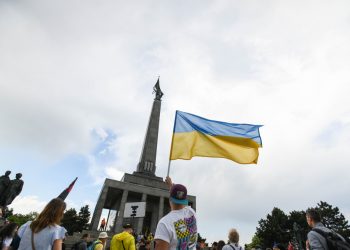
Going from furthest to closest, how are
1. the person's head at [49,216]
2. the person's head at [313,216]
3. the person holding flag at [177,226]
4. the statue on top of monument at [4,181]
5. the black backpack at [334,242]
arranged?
the statue on top of monument at [4,181]
the person's head at [313,216]
the black backpack at [334,242]
the person's head at [49,216]
the person holding flag at [177,226]

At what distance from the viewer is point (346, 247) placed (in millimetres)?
3445

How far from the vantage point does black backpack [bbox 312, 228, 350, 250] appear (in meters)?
3.50

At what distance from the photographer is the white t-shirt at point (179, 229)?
2.54m

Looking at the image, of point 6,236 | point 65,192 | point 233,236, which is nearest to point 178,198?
point 233,236

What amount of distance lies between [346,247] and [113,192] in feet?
99.7

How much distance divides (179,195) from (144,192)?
2855 cm

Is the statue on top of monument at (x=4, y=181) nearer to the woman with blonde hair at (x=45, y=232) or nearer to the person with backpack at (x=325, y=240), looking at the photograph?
the woman with blonde hair at (x=45, y=232)

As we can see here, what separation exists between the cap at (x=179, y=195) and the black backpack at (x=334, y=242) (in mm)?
2543

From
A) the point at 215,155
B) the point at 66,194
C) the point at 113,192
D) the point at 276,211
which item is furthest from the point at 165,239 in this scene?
the point at 276,211

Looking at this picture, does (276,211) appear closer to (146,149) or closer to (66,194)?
(146,149)

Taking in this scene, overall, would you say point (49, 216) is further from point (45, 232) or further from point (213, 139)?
point (213, 139)

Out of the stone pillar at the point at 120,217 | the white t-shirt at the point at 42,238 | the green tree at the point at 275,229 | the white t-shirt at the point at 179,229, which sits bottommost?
the white t-shirt at the point at 42,238

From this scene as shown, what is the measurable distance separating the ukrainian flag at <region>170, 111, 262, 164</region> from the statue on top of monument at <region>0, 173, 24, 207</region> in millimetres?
11096

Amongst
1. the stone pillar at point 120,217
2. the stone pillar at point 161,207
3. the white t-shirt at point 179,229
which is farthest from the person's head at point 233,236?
the stone pillar at point 161,207
